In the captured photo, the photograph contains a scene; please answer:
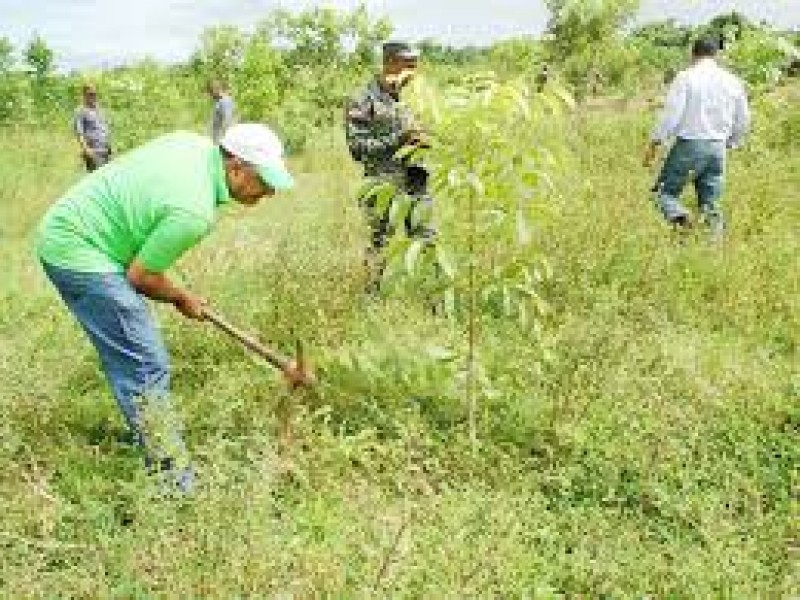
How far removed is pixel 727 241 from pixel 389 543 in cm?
380

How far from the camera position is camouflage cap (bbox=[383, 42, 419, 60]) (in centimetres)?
571

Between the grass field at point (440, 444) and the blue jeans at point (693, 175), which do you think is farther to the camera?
the blue jeans at point (693, 175)

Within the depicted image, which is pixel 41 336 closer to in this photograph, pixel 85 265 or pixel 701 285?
pixel 85 265

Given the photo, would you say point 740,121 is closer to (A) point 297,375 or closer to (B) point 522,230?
(B) point 522,230

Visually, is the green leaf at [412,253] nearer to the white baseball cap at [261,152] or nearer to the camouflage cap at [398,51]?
the white baseball cap at [261,152]

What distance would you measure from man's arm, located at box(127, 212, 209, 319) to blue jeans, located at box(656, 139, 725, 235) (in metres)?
3.96

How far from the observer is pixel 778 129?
408 inches

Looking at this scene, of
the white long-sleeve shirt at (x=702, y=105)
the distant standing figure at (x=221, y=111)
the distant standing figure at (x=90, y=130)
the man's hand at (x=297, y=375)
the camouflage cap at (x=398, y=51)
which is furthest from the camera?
the distant standing figure at (x=221, y=111)

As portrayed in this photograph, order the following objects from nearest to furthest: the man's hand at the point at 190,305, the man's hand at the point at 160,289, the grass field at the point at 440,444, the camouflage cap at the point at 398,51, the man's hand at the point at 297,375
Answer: the grass field at the point at 440,444 → the man's hand at the point at 160,289 → the man's hand at the point at 190,305 → the man's hand at the point at 297,375 → the camouflage cap at the point at 398,51

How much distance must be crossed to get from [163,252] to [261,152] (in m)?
0.45

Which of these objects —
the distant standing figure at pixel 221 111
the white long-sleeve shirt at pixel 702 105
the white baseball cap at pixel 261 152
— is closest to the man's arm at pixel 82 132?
the distant standing figure at pixel 221 111

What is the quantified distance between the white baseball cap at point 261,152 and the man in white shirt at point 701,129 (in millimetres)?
3731

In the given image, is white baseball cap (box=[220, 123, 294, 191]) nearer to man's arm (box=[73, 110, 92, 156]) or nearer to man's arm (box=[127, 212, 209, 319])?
man's arm (box=[127, 212, 209, 319])

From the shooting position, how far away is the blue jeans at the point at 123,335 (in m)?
3.69
